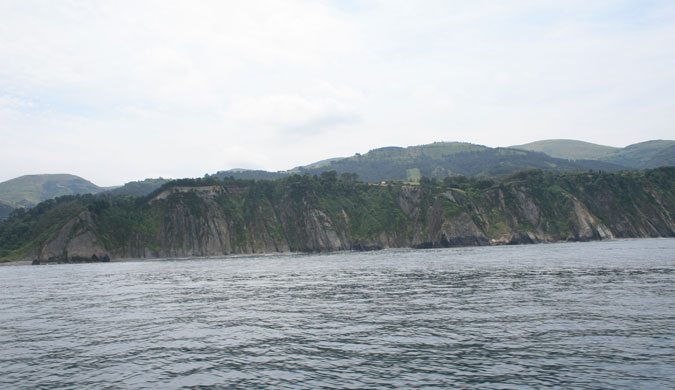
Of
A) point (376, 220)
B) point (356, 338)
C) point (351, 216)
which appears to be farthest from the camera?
point (351, 216)

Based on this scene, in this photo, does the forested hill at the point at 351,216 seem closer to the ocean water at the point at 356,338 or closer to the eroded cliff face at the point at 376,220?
the eroded cliff face at the point at 376,220

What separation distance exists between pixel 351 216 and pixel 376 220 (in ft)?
34.2

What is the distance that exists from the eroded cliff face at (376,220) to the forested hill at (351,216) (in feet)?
1.25

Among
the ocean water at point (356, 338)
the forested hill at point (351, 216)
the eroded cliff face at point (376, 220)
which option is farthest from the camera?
the eroded cliff face at point (376, 220)

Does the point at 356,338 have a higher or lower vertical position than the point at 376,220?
lower

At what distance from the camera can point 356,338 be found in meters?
24.6

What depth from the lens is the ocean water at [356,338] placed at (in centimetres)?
1788

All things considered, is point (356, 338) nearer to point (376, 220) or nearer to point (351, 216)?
point (376, 220)

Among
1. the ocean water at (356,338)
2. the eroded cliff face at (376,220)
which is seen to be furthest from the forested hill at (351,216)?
the ocean water at (356,338)

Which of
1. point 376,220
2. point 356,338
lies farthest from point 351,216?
point 356,338

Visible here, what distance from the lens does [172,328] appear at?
29047 millimetres

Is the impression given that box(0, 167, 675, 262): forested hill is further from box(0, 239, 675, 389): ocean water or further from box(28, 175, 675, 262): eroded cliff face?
box(0, 239, 675, 389): ocean water

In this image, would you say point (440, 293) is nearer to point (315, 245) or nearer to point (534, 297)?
point (534, 297)

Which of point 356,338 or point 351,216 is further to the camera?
point 351,216
